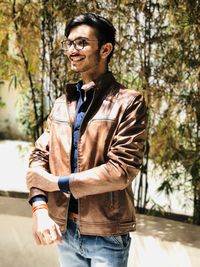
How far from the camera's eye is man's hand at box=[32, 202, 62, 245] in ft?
4.17

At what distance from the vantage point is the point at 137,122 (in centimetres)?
128

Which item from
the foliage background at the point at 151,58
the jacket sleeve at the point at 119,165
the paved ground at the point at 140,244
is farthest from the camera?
the foliage background at the point at 151,58

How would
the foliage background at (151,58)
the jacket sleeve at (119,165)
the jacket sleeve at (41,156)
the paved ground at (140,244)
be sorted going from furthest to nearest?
the foliage background at (151,58)
the paved ground at (140,244)
the jacket sleeve at (41,156)
the jacket sleeve at (119,165)

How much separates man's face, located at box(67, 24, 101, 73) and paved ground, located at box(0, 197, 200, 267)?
56.2 inches

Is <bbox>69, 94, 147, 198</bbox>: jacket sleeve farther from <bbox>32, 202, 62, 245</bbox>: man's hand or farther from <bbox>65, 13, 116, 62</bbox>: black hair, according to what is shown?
<bbox>65, 13, 116, 62</bbox>: black hair

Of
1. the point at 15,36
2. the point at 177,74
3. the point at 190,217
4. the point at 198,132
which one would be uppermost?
the point at 15,36

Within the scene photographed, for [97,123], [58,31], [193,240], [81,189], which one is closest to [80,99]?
[97,123]

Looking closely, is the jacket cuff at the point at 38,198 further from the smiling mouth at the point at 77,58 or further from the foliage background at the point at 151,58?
the foliage background at the point at 151,58

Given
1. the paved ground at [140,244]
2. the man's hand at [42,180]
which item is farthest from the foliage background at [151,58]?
the man's hand at [42,180]

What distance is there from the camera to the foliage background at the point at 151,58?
2697 mm

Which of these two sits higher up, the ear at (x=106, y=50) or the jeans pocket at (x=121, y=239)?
the ear at (x=106, y=50)

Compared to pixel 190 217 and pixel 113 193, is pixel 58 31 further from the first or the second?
pixel 113 193

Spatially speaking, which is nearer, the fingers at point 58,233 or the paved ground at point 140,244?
the fingers at point 58,233

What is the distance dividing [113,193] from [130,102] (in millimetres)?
285
